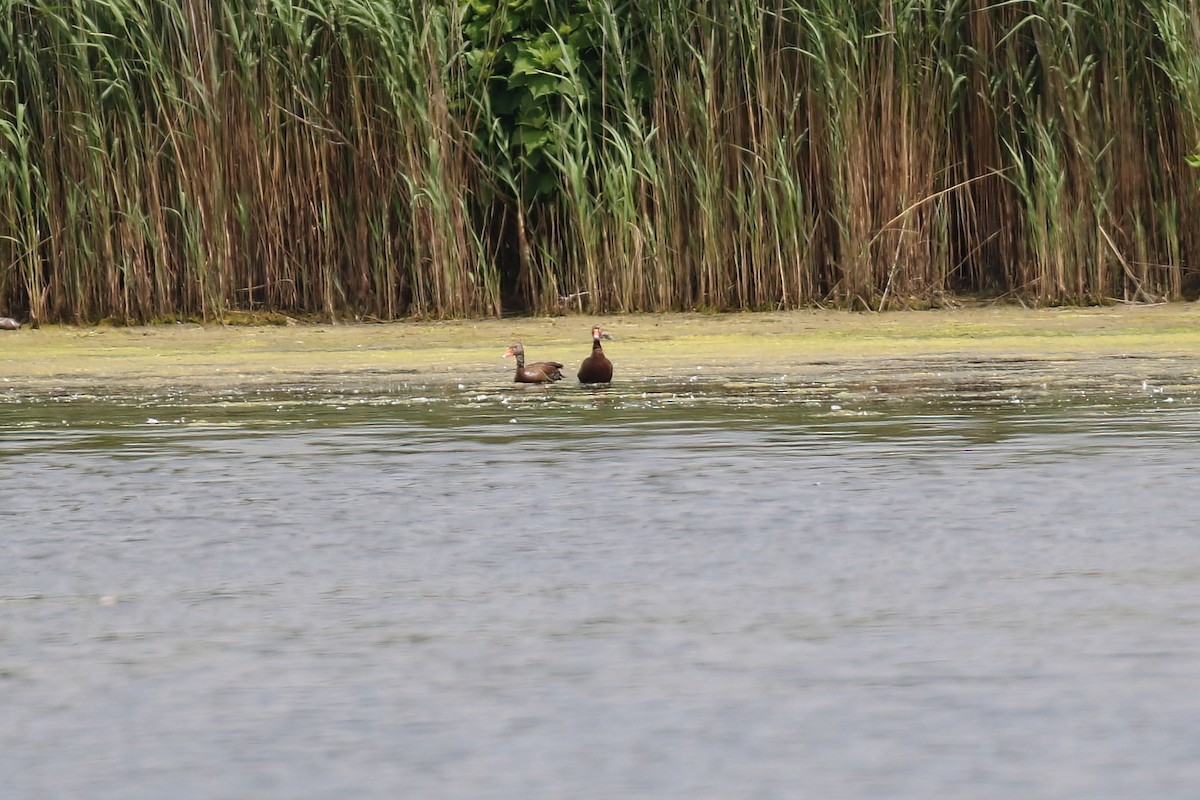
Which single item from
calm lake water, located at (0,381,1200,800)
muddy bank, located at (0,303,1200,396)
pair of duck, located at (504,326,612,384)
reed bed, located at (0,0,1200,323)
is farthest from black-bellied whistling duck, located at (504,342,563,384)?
reed bed, located at (0,0,1200,323)

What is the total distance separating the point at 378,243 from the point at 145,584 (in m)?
8.41

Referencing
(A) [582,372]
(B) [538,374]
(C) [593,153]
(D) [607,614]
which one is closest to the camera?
(D) [607,614]

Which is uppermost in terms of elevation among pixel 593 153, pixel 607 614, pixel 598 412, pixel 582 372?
pixel 593 153

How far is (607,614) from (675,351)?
701cm

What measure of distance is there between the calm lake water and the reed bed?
5.21 metres

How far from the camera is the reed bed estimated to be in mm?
12641

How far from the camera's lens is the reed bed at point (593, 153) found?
12.6 meters

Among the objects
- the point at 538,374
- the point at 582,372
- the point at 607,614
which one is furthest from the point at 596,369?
the point at 607,614

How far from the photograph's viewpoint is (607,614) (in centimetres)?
423

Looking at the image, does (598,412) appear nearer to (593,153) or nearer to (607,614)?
(607,614)

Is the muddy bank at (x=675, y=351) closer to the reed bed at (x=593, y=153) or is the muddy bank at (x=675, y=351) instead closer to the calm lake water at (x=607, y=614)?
the reed bed at (x=593, y=153)

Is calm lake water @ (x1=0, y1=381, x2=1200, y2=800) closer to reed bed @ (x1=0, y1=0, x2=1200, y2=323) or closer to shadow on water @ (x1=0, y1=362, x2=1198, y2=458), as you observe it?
shadow on water @ (x1=0, y1=362, x2=1198, y2=458)

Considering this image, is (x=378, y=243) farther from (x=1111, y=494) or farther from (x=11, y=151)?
(x=1111, y=494)

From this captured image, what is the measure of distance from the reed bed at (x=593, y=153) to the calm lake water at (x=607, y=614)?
521 centimetres
